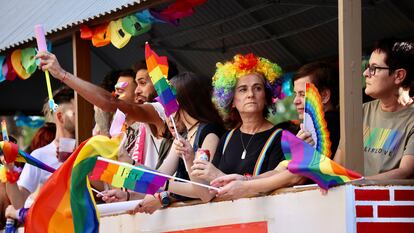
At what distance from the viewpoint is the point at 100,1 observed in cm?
852

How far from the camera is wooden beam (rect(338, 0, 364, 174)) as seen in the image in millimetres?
5578

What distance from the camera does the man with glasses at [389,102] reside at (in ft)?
18.6

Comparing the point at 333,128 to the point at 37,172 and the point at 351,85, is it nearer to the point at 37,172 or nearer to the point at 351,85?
the point at 351,85

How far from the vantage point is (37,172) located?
8.96 meters

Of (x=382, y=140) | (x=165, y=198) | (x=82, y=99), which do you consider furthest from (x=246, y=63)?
(x=82, y=99)

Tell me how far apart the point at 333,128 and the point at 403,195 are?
853 mm

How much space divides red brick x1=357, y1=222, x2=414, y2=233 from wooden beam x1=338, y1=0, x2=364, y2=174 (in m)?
0.35

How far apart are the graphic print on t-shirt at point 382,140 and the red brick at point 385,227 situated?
480mm

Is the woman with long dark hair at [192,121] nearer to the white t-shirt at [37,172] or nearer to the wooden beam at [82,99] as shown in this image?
the wooden beam at [82,99]

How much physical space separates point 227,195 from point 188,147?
1.51 ft

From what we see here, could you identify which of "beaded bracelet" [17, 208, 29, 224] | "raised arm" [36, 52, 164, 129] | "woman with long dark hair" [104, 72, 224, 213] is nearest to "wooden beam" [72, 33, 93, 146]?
"beaded bracelet" [17, 208, 29, 224]

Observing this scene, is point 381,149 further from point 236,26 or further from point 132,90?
point 236,26

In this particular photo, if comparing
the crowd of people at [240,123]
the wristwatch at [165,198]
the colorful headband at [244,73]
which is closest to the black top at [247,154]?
the crowd of people at [240,123]

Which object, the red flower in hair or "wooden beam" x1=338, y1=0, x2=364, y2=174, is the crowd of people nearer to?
the red flower in hair
